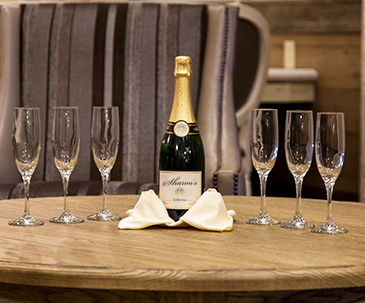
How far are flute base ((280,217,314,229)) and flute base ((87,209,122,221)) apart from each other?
0.30 metres

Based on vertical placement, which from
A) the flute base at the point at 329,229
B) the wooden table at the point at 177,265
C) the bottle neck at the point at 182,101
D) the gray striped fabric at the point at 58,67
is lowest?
the wooden table at the point at 177,265

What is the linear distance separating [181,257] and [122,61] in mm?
1464

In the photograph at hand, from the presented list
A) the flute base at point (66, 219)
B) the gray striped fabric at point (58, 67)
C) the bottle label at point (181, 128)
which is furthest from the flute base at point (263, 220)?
the gray striped fabric at point (58, 67)

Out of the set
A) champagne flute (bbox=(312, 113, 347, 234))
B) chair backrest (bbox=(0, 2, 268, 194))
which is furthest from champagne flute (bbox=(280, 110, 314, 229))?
chair backrest (bbox=(0, 2, 268, 194))

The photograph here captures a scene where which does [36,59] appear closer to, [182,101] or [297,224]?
[182,101]

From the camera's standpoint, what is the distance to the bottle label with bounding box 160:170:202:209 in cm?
97

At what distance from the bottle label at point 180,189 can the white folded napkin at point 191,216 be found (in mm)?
22

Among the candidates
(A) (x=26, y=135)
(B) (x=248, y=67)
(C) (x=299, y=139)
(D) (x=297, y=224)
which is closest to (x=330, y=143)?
(C) (x=299, y=139)

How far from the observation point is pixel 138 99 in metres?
2.09

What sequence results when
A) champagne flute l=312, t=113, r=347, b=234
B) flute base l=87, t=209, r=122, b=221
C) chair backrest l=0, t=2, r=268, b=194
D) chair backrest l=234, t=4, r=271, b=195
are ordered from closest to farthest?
champagne flute l=312, t=113, r=347, b=234 < flute base l=87, t=209, r=122, b=221 < chair backrest l=0, t=2, r=268, b=194 < chair backrest l=234, t=4, r=271, b=195

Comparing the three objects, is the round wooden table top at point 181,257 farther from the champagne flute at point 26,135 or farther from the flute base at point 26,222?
the champagne flute at point 26,135

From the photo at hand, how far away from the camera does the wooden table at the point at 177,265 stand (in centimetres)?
66

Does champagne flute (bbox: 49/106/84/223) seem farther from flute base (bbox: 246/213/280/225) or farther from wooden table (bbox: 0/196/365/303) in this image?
flute base (bbox: 246/213/280/225)

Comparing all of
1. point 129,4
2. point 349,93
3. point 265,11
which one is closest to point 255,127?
point 129,4
